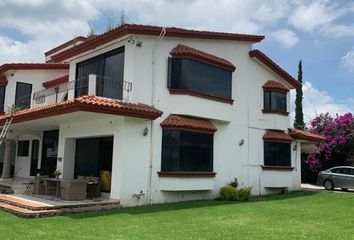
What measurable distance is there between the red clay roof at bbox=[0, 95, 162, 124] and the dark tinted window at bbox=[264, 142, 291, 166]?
8295mm

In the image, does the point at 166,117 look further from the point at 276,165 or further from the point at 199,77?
the point at 276,165

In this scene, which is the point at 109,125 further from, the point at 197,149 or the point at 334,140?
the point at 334,140

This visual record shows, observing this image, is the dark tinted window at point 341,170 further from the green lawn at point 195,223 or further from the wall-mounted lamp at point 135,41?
the wall-mounted lamp at point 135,41

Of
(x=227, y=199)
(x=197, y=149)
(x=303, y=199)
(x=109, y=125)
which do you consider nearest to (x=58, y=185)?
(x=109, y=125)

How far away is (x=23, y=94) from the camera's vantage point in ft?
80.3

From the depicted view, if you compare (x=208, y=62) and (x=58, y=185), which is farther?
(x=208, y=62)

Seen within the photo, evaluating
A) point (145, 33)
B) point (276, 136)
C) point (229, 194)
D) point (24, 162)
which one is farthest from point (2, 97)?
point (276, 136)

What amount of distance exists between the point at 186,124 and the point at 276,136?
721 cm

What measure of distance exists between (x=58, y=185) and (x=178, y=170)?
15.9 feet

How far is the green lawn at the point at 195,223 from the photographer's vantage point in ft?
32.1

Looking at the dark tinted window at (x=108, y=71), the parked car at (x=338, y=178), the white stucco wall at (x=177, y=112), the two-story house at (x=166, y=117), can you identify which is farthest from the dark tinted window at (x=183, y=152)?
the parked car at (x=338, y=178)

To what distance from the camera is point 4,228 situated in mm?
10398

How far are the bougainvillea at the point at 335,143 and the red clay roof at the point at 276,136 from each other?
28.3 feet

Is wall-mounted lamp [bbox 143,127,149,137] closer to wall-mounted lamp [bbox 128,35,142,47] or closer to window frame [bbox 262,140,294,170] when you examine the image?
wall-mounted lamp [bbox 128,35,142,47]
